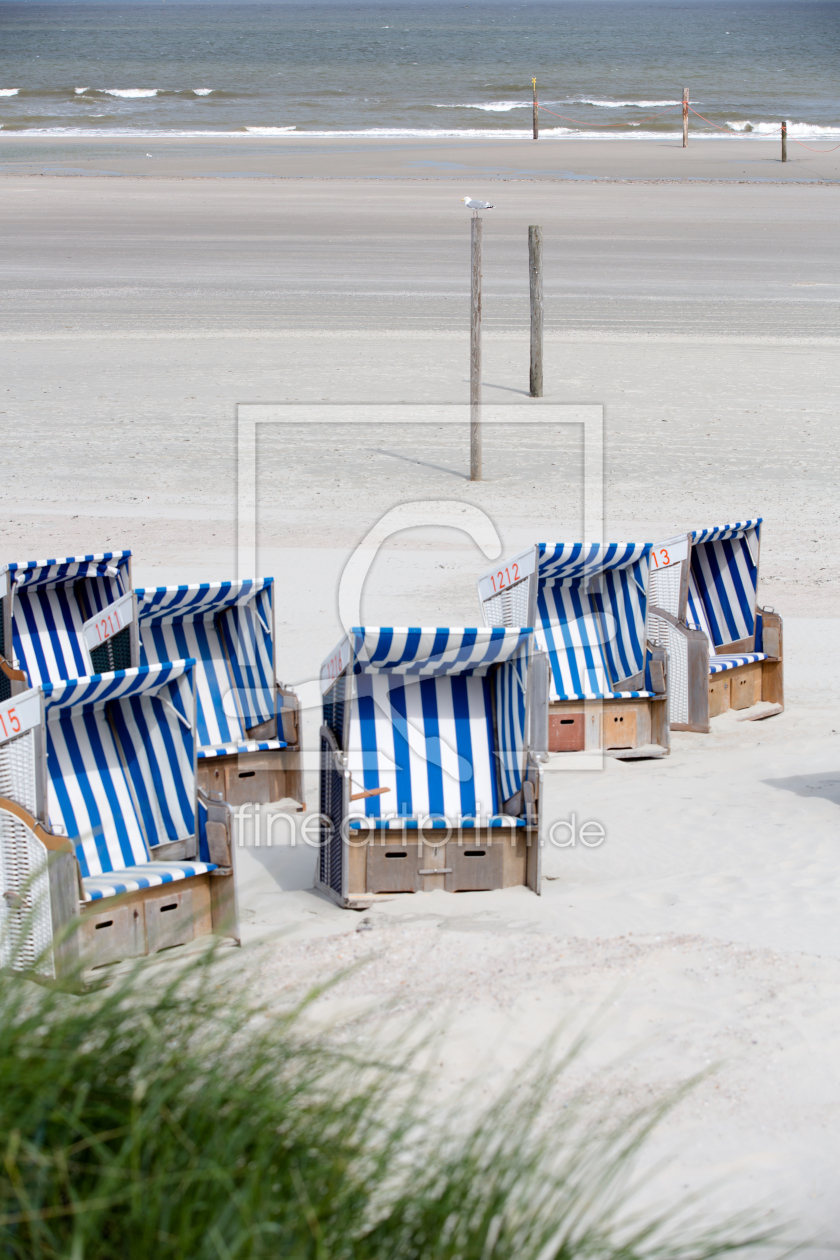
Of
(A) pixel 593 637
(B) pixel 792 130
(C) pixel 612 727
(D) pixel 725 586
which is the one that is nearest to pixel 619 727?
(C) pixel 612 727

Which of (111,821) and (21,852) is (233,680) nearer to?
(111,821)

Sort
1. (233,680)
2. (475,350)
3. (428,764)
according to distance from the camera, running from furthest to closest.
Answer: (475,350)
(233,680)
(428,764)

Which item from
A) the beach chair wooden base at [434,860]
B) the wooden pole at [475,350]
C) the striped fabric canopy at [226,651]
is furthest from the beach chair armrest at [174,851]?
the wooden pole at [475,350]

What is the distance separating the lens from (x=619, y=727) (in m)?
7.27

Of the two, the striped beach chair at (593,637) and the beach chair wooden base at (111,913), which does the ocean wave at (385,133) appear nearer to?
the striped beach chair at (593,637)

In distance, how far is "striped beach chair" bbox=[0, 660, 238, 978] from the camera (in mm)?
4641

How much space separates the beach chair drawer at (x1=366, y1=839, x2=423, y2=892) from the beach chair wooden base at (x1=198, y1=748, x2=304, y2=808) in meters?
1.22

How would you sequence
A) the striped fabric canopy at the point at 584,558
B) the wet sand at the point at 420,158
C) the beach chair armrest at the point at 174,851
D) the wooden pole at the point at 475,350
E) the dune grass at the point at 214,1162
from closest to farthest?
the dune grass at the point at 214,1162, the beach chair armrest at the point at 174,851, the striped fabric canopy at the point at 584,558, the wooden pole at the point at 475,350, the wet sand at the point at 420,158

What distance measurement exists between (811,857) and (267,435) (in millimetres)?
9688

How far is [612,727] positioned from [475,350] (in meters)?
5.92

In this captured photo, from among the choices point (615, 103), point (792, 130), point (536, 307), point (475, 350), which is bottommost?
point (475, 350)

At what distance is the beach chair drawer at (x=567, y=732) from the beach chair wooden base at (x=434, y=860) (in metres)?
1.68

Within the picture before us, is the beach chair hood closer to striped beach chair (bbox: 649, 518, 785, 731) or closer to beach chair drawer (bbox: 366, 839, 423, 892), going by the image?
striped beach chair (bbox: 649, 518, 785, 731)

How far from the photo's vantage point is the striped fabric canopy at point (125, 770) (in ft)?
17.1
